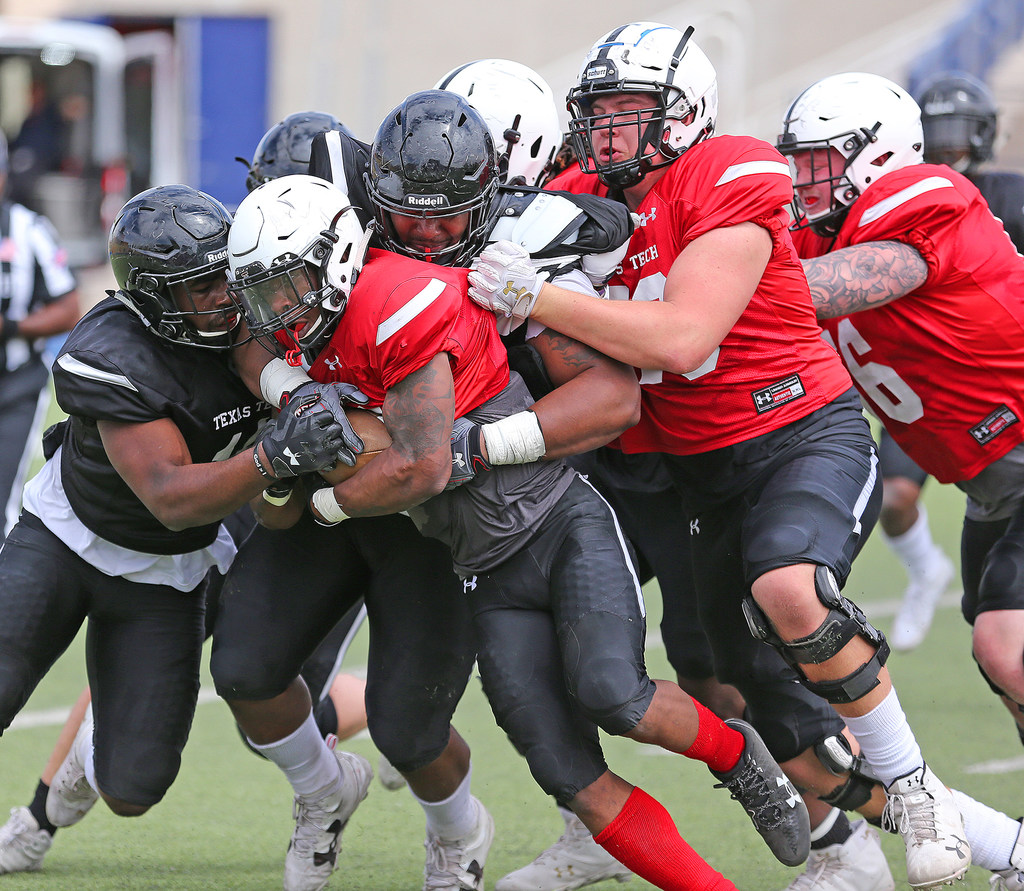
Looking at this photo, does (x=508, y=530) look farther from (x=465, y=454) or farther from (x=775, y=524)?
(x=775, y=524)

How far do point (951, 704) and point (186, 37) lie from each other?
49.1 feet

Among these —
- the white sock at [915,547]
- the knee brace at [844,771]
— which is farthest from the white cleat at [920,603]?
the knee brace at [844,771]

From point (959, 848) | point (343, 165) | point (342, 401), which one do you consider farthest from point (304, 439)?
point (959, 848)

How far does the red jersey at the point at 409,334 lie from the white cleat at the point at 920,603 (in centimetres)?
391

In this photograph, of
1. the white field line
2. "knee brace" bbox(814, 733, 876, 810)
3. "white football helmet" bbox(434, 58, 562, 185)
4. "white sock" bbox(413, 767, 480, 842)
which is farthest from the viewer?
the white field line

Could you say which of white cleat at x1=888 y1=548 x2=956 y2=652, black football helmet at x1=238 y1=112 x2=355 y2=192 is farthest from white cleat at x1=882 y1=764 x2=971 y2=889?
white cleat at x1=888 y1=548 x2=956 y2=652

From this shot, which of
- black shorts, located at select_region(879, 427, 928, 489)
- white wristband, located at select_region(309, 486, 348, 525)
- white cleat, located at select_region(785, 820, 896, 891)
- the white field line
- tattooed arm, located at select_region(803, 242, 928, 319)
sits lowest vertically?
the white field line

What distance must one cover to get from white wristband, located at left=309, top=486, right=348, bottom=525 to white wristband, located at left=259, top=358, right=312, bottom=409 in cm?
24

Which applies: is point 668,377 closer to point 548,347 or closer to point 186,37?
point 548,347

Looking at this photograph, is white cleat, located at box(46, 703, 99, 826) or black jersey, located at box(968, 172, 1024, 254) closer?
white cleat, located at box(46, 703, 99, 826)

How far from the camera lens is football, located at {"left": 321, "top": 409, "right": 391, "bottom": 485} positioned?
3092 mm

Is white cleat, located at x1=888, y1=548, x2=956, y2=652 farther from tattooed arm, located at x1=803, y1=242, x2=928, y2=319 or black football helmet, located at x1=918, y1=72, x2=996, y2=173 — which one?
tattooed arm, located at x1=803, y1=242, x2=928, y2=319

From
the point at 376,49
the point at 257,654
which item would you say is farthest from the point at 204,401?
the point at 376,49

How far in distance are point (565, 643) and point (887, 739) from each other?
0.82 meters
